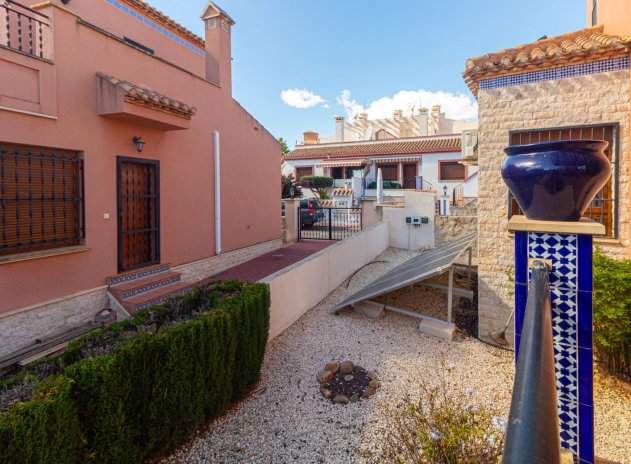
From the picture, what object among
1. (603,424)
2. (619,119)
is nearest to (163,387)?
(603,424)

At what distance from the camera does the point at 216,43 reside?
486 inches

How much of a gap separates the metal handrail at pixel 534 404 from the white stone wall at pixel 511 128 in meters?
6.55

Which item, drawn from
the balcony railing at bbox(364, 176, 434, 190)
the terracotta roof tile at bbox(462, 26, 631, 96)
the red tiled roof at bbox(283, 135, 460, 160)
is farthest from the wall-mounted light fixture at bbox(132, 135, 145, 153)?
the red tiled roof at bbox(283, 135, 460, 160)

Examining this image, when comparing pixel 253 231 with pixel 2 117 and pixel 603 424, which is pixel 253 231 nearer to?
pixel 2 117

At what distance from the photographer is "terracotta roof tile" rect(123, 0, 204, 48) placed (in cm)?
1232

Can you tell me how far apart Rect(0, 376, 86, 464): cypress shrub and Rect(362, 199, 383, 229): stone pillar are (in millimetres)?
15557

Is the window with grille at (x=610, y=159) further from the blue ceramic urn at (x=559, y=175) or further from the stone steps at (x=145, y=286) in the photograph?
the stone steps at (x=145, y=286)

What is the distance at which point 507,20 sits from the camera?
45.6ft

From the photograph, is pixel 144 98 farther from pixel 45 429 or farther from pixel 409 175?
pixel 409 175

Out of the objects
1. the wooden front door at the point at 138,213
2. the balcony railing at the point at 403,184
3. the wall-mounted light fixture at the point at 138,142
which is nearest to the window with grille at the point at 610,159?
the wall-mounted light fixture at the point at 138,142

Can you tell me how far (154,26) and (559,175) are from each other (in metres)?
15.1

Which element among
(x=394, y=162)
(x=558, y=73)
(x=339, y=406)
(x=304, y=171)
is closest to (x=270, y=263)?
(x=339, y=406)

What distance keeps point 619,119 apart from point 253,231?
37.5 feet

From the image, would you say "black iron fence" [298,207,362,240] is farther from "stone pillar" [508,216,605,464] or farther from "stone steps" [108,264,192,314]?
"stone pillar" [508,216,605,464]
